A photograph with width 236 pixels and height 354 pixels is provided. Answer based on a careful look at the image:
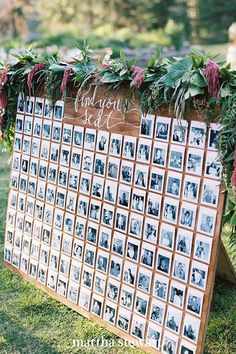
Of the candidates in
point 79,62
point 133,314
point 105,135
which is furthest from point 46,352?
point 79,62

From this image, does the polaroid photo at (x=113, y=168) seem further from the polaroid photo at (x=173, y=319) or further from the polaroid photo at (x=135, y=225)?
the polaroid photo at (x=173, y=319)

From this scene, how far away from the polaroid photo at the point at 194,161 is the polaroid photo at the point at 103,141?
0.63m

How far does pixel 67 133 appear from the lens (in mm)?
3426

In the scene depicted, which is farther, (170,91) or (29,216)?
(29,216)

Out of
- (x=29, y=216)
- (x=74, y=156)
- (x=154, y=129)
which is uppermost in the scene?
(x=154, y=129)

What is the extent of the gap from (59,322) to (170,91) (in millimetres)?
1700

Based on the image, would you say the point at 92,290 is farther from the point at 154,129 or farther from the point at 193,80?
the point at 193,80

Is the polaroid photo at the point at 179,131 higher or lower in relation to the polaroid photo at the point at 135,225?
higher

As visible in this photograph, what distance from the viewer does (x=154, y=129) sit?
2893 millimetres

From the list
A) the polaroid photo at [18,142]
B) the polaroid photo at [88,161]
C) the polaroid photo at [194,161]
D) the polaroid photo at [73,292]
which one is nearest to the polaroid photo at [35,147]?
the polaroid photo at [18,142]

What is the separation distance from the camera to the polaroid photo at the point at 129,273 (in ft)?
10.0

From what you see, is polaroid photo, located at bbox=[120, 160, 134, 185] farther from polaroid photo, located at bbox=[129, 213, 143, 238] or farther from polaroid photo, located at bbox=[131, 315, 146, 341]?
polaroid photo, located at bbox=[131, 315, 146, 341]

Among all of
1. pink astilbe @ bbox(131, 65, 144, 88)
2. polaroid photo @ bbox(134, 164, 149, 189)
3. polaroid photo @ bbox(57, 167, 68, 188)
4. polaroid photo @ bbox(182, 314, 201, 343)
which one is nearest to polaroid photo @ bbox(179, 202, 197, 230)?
polaroid photo @ bbox(134, 164, 149, 189)

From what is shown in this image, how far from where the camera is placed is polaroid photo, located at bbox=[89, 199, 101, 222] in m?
3.26
